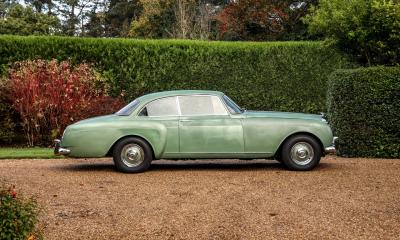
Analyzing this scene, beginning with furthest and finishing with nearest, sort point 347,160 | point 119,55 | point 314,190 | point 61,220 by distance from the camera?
point 119,55 < point 347,160 < point 314,190 < point 61,220

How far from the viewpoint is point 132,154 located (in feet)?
Answer: 30.7

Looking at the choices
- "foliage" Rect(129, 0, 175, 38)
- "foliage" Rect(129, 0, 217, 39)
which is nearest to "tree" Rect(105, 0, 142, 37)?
"foliage" Rect(129, 0, 175, 38)

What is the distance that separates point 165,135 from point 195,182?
52.7 inches

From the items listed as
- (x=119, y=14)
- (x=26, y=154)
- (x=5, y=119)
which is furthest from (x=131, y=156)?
(x=119, y=14)

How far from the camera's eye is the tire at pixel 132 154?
9.31 meters

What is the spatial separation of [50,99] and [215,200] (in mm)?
8302

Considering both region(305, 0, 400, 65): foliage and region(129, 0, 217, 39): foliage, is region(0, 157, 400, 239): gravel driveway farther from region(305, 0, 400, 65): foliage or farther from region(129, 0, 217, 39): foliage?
region(129, 0, 217, 39): foliage

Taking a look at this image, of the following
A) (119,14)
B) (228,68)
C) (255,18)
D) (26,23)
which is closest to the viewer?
(228,68)

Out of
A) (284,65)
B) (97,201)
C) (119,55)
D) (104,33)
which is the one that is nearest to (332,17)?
(284,65)

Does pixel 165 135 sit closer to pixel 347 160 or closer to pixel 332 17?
pixel 347 160

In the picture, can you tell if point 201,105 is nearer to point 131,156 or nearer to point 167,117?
point 167,117

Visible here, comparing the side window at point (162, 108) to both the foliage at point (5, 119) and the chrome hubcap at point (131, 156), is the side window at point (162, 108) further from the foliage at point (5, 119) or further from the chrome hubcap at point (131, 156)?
the foliage at point (5, 119)

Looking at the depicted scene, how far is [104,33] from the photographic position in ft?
131

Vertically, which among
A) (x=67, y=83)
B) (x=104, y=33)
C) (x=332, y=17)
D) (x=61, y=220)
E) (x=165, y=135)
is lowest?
(x=61, y=220)
